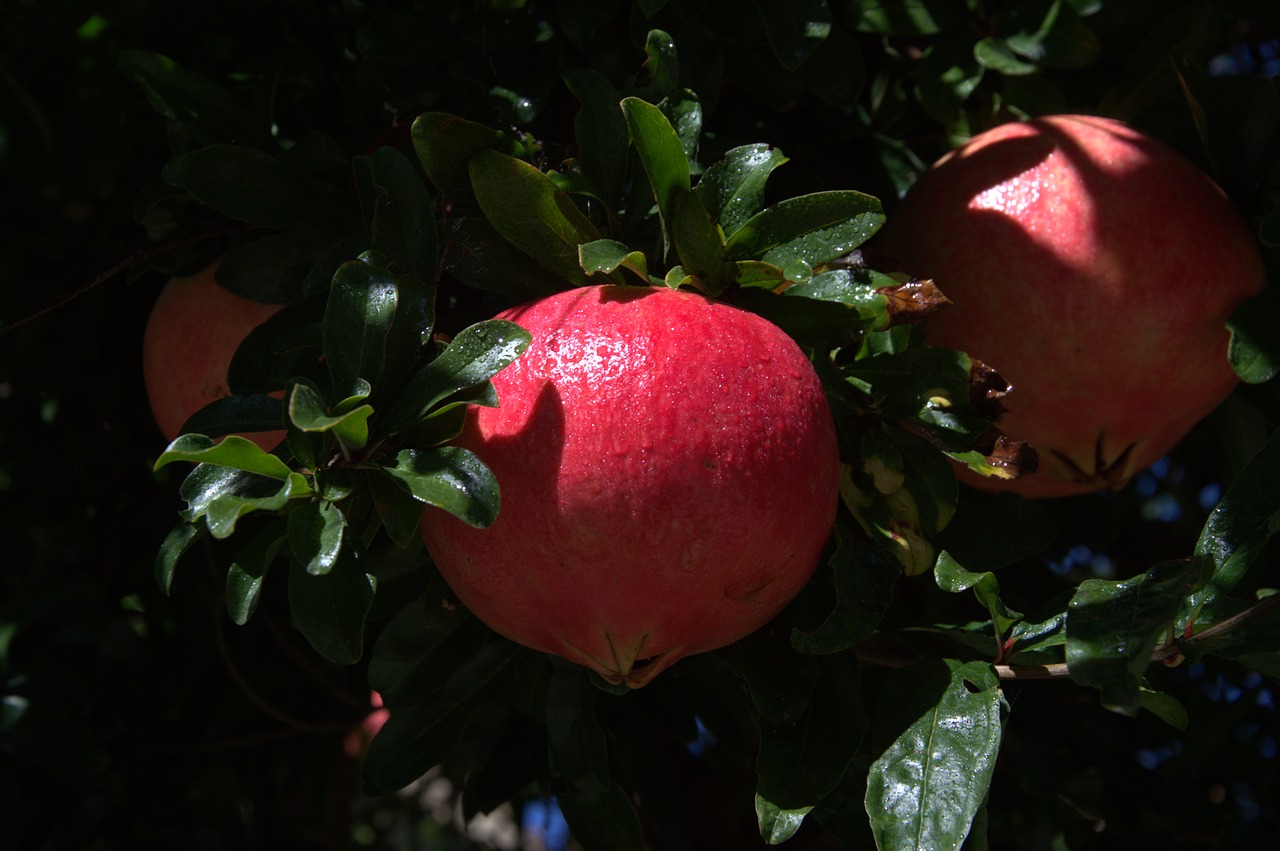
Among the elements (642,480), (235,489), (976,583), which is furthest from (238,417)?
(976,583)

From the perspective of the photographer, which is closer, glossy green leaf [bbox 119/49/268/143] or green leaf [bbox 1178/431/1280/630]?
green leaf [bbox 1178/431/1280/630]

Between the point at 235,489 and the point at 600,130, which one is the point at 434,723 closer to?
the point at 235,489

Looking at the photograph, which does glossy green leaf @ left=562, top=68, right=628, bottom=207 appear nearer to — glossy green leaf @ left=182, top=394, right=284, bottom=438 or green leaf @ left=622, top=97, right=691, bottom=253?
green leaf @ left=622, top=97, right=691, bottom=253

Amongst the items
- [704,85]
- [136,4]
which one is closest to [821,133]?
[704,85]

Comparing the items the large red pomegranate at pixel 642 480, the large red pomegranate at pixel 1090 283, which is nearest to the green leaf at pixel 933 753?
the large red pomegranate at pixel 642 480

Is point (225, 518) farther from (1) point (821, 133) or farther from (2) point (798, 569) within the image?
(1) point (821, 133)

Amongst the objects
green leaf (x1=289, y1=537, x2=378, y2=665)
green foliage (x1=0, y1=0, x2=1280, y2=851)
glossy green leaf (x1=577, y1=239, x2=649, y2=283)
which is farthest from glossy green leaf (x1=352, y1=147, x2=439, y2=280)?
green leaf (x1=289, y1=537, x2=378, y2=665)

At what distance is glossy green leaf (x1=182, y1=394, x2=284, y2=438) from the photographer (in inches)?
32.0

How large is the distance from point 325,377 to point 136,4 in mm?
910

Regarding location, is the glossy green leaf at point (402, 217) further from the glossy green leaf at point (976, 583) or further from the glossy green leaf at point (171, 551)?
the glossy green leaf at point (976, 583)

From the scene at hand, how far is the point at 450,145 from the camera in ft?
2.87

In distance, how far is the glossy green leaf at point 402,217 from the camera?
88 cm

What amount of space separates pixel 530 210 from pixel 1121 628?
19.4 inches

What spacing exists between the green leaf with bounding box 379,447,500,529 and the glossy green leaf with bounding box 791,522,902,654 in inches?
10.1
